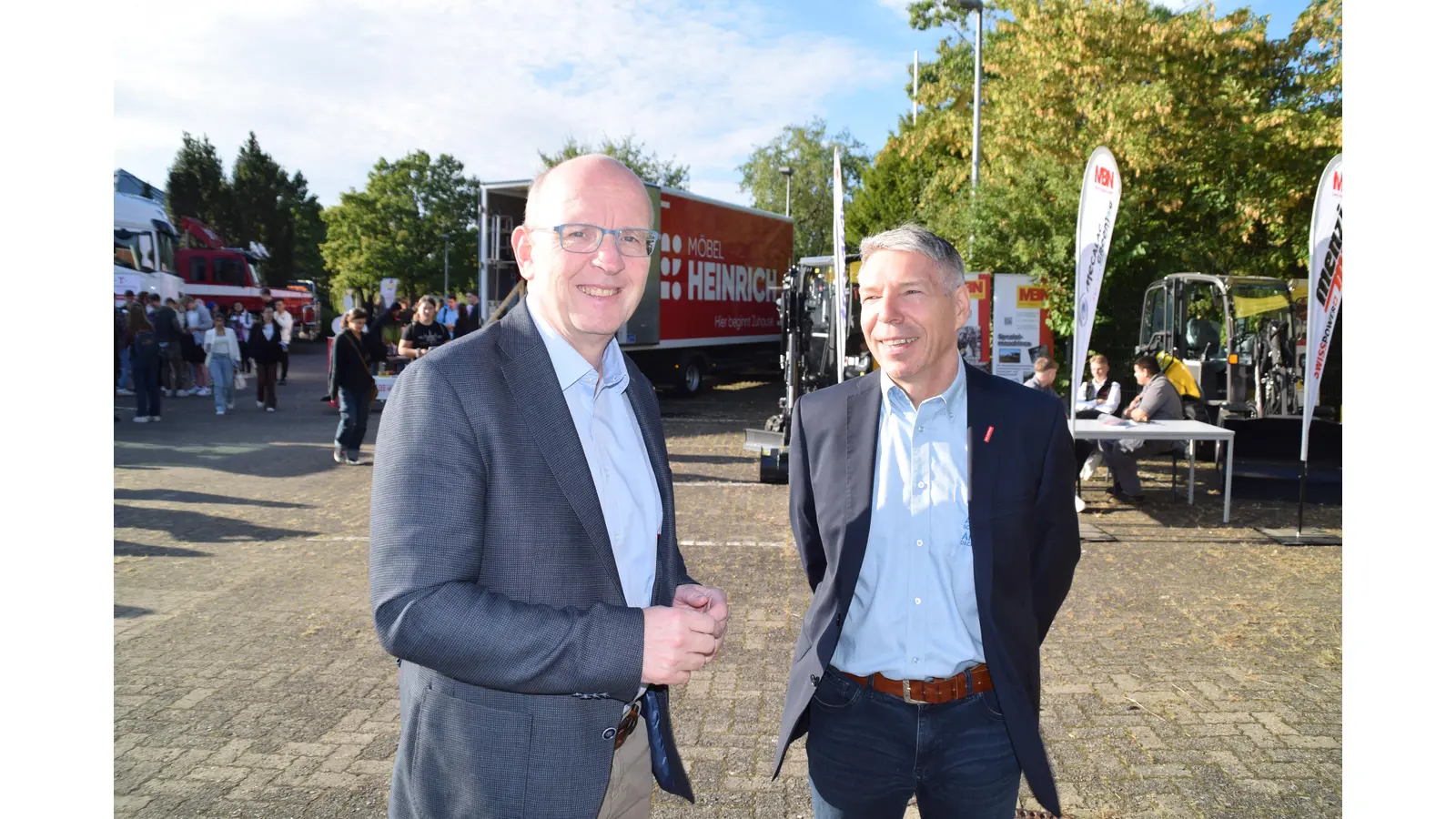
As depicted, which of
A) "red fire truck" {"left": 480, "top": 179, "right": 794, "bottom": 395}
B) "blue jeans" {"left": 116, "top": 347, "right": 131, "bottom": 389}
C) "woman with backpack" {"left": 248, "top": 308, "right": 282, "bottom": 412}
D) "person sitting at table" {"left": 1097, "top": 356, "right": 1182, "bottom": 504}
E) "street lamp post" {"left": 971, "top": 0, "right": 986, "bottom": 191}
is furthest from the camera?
"blue jeans" {"left": 116, "top": 347, "right": 131, "bottom": 389}

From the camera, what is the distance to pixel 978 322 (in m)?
15.0

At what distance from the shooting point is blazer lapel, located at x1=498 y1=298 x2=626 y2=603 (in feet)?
5.28

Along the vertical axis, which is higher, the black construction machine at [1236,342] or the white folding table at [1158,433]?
the black construction machine at [1236,342]

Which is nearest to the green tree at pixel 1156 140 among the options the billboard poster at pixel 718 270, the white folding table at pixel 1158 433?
the billboard poster at pixel 718 270

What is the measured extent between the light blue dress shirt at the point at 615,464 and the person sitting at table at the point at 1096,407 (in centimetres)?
819

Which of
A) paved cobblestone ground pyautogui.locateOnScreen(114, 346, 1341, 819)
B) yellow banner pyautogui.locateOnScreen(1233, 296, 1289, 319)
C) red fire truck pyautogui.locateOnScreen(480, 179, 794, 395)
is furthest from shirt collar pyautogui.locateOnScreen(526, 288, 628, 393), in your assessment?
yellow banner pyautogui.locateOnScreen(1233, 296, 1289, 319)

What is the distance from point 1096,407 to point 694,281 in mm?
9401

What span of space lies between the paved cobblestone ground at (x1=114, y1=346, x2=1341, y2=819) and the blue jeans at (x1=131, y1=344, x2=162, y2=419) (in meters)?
6.75

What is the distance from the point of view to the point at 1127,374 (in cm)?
1703

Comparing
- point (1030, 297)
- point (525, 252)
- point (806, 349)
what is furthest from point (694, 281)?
point (525, 252)

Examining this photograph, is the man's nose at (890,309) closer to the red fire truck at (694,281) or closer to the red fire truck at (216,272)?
the red fire truck at (694,281)

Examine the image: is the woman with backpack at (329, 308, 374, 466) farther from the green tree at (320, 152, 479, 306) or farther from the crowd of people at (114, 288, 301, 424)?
the green tree at (320, 152, 479, 306)

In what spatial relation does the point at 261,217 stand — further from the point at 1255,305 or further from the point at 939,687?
the point at 939,687

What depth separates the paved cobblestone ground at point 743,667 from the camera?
3.69 metres
